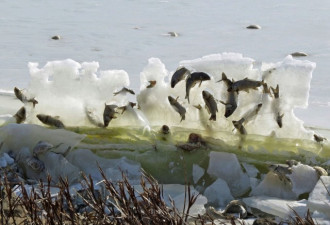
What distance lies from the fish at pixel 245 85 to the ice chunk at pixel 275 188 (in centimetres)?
54

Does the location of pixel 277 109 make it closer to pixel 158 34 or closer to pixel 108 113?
pixel 108 113

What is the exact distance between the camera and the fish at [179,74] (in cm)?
476

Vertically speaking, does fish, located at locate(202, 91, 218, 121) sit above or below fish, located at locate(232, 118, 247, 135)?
above

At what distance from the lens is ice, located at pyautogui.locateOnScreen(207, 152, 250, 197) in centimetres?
448

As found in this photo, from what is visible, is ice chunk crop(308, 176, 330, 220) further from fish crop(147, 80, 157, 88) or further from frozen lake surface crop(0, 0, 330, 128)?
frozen lake surface crop(0, 0, 330, 128)

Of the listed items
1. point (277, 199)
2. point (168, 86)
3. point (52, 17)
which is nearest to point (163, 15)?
point (52, 17)

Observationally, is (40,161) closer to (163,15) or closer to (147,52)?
(147,52)

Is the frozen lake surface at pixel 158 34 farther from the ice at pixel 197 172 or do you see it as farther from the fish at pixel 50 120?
the fish at pixel 50 120

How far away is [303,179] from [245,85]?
2.14ft

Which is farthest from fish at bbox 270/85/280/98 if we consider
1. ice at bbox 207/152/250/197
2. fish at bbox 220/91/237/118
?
ice at bbox 207/152/250/197

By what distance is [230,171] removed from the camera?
4.54 metres

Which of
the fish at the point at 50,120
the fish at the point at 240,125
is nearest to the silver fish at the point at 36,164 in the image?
the fish at the point at 50,120

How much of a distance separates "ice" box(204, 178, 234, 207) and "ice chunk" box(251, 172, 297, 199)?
6.1 inches

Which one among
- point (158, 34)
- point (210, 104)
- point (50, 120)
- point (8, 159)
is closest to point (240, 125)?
point (210, 104)
